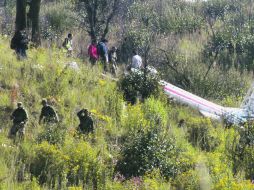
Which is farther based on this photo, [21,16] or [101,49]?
[101,49]

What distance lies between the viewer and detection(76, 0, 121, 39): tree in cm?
2636

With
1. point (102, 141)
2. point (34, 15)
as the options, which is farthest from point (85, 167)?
point (34, 15)

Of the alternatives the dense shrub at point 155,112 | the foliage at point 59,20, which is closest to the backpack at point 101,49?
the dense shrub at point 155,112

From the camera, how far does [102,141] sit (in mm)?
12570

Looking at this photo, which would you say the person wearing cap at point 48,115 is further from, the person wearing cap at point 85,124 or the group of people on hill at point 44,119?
the person wearing cap at point 85,124

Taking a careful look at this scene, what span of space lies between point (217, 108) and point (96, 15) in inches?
523

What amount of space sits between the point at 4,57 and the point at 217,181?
8415 millimetres

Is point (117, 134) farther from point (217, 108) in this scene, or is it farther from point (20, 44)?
point (20, 44)

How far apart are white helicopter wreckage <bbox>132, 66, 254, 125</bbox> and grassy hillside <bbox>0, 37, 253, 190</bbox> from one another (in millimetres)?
325

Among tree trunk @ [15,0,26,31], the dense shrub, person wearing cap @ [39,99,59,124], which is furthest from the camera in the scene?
tree trunk @ [15,0,26,31]

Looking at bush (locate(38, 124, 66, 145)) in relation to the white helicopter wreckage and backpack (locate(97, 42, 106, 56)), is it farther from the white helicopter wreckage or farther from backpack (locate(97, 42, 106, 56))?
backpack (locate(97, 42, 106, 56))

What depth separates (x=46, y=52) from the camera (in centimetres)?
1805

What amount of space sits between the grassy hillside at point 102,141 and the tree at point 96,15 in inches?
345

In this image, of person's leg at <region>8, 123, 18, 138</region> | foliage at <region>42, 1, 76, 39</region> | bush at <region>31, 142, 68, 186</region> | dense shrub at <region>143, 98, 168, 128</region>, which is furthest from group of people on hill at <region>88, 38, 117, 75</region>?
foliage at <region>42, 1, 76, 39</region>
